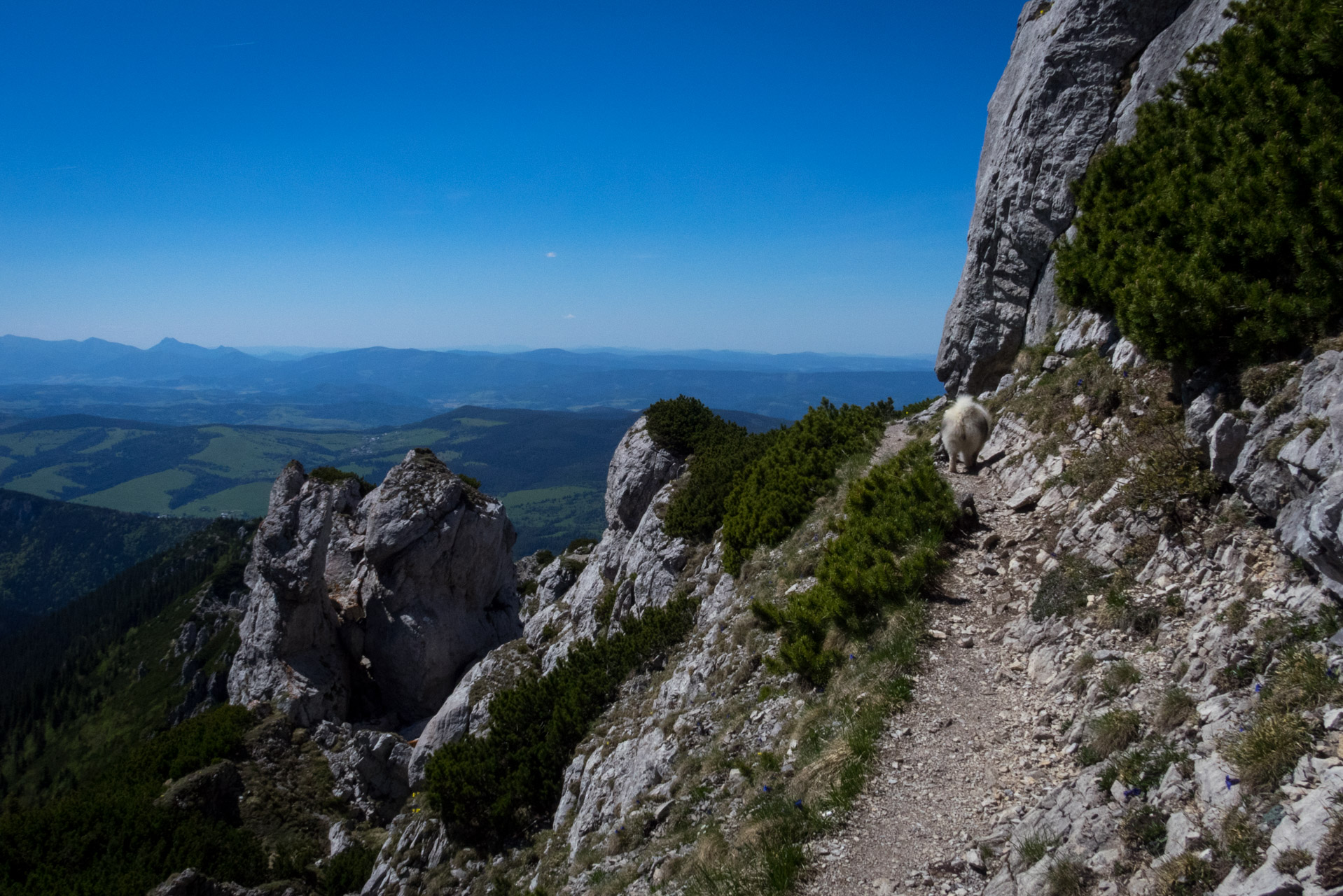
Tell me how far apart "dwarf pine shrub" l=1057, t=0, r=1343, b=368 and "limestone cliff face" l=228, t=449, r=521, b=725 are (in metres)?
33.6

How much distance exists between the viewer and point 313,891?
72.4 ft

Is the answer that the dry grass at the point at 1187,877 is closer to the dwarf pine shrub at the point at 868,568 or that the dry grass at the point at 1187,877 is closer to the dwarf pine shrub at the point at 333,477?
the dwarf pine shrub at the point at 868,568

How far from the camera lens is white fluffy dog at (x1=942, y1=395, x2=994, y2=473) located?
45.6 ft

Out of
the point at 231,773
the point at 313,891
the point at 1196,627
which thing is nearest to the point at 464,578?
the point at 231,773

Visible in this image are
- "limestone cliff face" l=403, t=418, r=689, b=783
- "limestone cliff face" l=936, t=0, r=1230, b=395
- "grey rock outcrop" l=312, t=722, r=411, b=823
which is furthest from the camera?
"grey rock outcrop" l=312, t=722, r=411, b=823

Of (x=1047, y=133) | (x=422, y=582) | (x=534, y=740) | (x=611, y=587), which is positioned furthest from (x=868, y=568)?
(x=422, y=582)

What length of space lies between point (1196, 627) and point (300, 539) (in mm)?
42524

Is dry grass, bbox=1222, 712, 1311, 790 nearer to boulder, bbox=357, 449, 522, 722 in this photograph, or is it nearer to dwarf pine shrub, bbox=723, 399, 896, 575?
dwarf pine shrub, bbox=723, 399, 896, 575

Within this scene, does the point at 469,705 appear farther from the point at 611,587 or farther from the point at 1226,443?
the point at 1226,443

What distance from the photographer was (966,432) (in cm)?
1390

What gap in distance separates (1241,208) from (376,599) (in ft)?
131

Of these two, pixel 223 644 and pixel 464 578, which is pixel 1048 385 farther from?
pixel 223 644

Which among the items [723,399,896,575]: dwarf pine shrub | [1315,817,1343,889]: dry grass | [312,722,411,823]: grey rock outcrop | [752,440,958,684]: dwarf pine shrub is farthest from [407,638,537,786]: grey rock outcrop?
[1315,817,1343,889]: dry grass

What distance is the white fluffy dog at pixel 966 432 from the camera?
1390 centimetres
